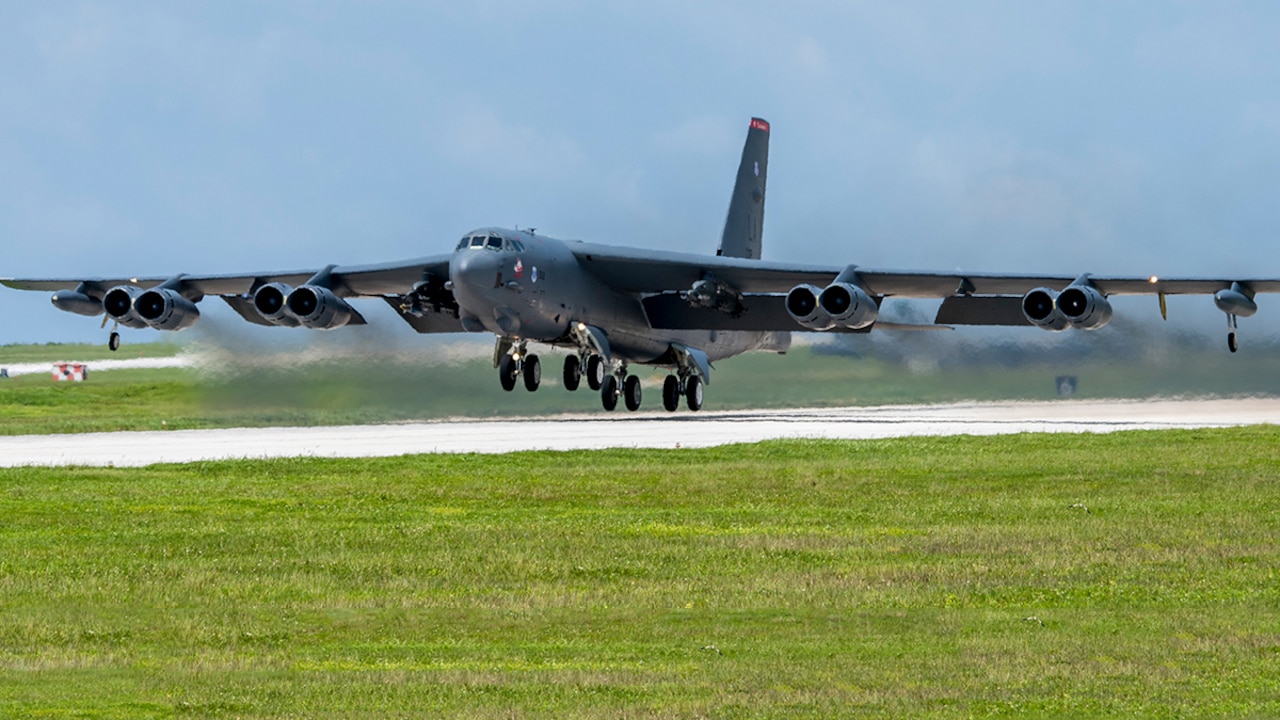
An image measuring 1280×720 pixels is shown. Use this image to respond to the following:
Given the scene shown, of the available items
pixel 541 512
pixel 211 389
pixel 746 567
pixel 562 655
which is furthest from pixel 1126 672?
pixel 211 389

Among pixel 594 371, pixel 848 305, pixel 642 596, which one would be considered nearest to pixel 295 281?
pixel 594 371

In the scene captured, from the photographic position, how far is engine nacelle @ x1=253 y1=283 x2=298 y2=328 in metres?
40.4

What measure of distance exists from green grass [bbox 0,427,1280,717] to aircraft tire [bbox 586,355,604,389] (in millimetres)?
17543

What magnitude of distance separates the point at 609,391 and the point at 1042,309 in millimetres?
11881

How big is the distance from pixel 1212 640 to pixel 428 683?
202 inches

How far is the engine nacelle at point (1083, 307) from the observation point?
37.3m

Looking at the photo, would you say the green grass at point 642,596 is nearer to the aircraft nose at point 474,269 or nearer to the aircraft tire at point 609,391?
the aircraft nose at point 474,269

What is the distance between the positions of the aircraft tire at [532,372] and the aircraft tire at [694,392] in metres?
6.26

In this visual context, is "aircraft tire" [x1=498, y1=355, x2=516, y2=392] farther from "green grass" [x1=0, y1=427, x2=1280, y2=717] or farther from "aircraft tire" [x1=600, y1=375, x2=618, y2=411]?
"green grass" [x1=0, y1=427, x2=1280, y2=717]

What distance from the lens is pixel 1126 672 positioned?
10281 millimetres

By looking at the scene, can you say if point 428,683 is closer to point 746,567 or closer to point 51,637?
point 51,637

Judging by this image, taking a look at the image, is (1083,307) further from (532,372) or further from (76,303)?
(76,303)

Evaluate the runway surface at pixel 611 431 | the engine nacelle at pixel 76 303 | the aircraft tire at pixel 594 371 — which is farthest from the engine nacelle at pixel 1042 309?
the engine nacelle at pixel 76 303

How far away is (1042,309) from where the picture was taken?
38.1 meters
